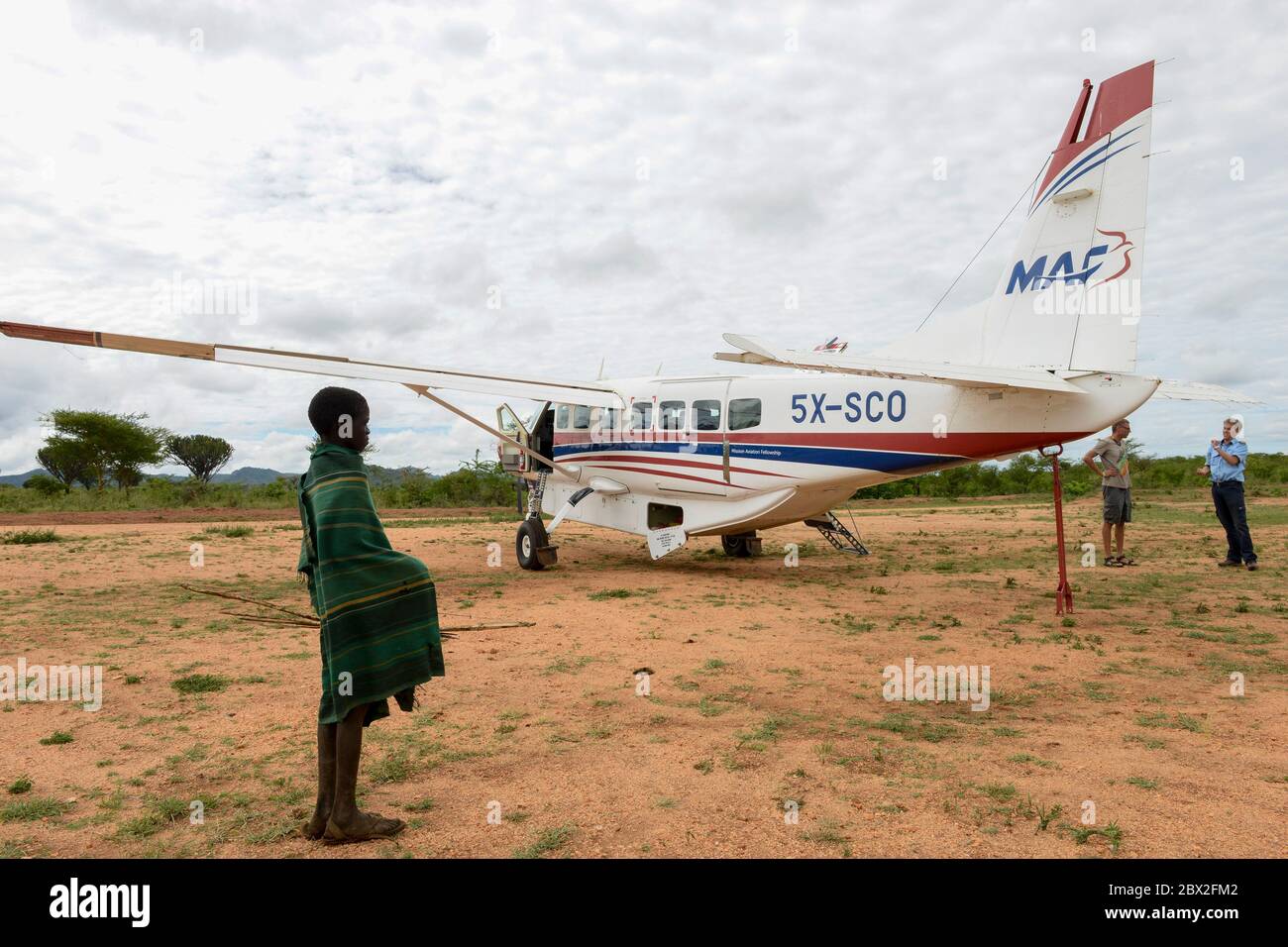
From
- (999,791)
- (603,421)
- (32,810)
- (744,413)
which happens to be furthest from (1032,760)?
(603,421)

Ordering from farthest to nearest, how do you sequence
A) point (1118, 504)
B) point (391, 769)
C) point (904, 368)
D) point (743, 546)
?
1. point (743, 546)
2. point (1118, 504)
3. point (904, 368)
4. point (391, 769)

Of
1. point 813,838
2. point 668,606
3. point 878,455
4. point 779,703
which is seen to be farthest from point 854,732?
point 878,455

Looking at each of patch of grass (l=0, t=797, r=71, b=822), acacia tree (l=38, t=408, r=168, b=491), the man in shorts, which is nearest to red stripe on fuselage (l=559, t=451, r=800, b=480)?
the man in shorts

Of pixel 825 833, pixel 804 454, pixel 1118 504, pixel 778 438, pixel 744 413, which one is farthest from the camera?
pixel 1118 504

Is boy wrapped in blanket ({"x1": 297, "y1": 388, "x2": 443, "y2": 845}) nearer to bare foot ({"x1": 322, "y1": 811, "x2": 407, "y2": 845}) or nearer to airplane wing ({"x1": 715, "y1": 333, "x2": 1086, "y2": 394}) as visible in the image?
bare foot ({"x1": 322, "y1": 811, "x2": 407, "y2": 845})

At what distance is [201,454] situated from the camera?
4794 cm

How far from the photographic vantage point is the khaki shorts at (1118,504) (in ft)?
41.0

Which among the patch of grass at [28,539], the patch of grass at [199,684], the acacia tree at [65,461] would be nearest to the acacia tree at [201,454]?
the acacia tree at [65,461]

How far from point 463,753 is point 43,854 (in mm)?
2065

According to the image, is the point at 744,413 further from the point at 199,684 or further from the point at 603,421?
the point at 199,684

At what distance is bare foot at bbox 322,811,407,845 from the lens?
3.47m

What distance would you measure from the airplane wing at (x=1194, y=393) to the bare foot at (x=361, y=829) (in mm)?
9353

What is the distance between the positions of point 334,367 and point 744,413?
6.19 meters

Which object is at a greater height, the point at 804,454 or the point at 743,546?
the point at 804,454
